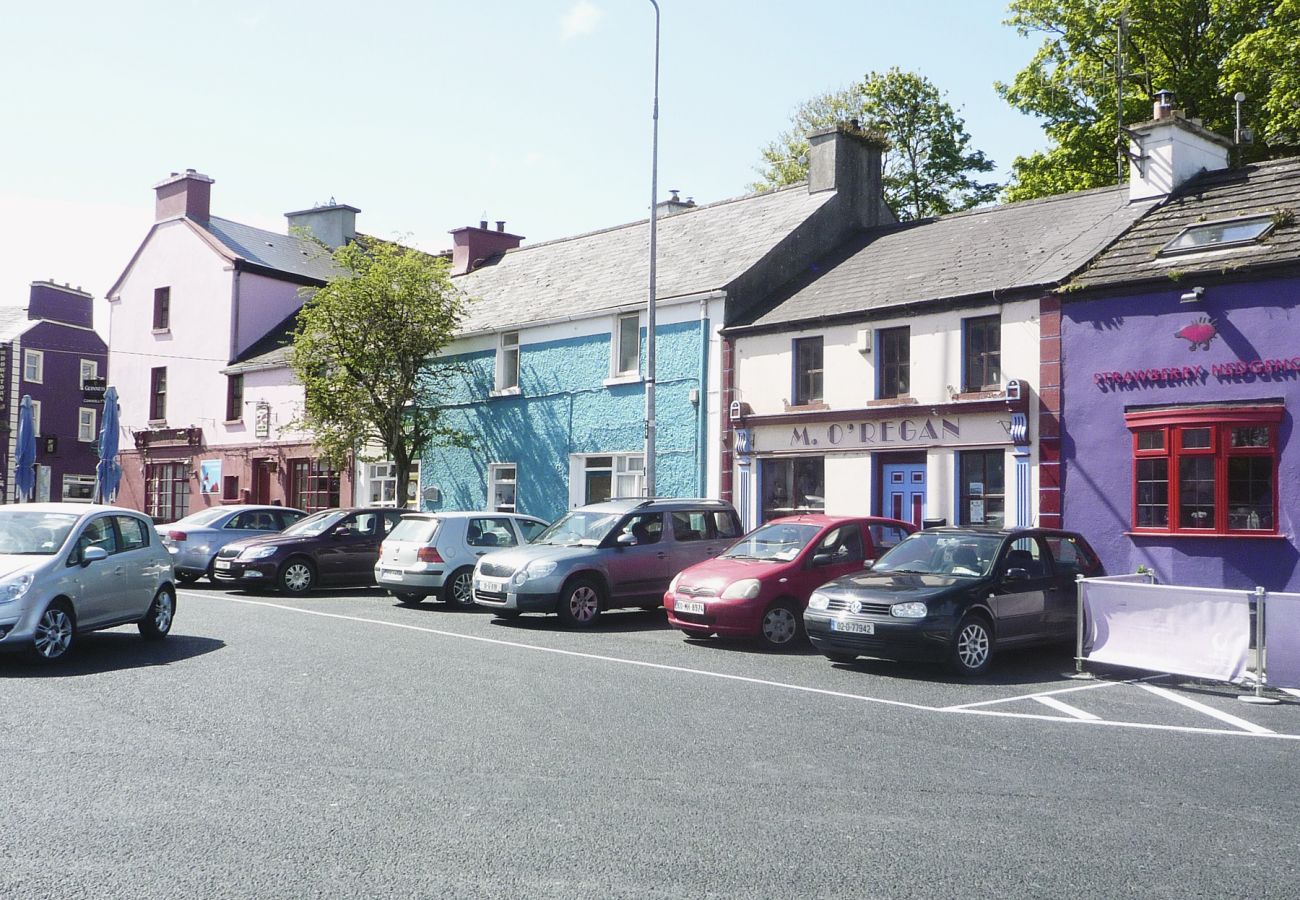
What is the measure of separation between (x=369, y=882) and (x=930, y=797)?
326 centimetres

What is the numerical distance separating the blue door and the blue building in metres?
3.65

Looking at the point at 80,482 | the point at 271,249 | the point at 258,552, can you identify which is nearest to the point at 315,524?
the point at 258,552

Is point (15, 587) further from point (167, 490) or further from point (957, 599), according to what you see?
point (167, 490)

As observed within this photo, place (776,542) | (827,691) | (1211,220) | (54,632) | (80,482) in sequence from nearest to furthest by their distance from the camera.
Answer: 1. (827,691)
2. (54,632)
3. (776,542)
4. (1211,220)
5. (80,482)

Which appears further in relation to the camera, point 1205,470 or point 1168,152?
point 1168,152

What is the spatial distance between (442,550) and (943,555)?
321 inches

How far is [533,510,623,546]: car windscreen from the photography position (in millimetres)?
16453

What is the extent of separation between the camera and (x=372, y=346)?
27938 mm

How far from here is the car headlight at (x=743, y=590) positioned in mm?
13789

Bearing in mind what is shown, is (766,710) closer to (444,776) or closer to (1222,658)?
(444,776)

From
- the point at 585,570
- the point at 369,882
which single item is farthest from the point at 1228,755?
the point at 585,570

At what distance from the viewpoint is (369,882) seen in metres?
5.05

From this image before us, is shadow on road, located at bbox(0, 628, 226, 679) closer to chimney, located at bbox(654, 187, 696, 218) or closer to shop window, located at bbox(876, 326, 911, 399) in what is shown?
shop window, located at bbox(876, 326, 911, 399)

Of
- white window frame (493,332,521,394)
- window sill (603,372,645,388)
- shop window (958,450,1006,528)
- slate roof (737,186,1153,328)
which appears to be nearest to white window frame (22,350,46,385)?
white window frame (493,332,521,394)
